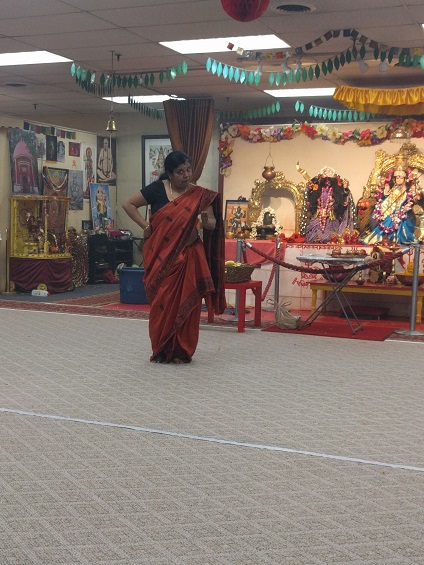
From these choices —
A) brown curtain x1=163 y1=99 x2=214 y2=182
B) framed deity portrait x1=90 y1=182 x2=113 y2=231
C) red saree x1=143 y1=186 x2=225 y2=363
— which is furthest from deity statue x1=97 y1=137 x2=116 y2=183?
red saree x1=143 y1=186 x2=225 y2=363

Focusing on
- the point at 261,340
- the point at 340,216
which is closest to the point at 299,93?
the point at 340,216

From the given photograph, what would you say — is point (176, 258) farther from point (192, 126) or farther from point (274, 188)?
point (192, 126)

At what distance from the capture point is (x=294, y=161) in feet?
38.9

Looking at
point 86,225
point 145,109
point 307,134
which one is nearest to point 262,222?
point 307,134

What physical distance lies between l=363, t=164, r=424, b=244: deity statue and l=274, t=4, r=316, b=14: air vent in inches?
150

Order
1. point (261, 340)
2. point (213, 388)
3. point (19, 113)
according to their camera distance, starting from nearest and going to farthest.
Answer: point (213, 388)
point (261, 340)
point (19, 113)

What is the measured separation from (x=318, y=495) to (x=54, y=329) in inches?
196

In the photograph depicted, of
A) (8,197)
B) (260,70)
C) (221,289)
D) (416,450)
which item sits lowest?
(416,450)

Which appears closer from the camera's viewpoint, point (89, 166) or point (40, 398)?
point (40, 398)

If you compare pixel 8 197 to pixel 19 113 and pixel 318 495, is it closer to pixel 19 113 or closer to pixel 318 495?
pixel 19 113

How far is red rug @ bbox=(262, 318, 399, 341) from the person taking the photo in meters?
7.85

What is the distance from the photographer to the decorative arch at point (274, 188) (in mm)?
11703

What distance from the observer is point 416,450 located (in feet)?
13.1

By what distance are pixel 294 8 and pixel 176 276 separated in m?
3.10
